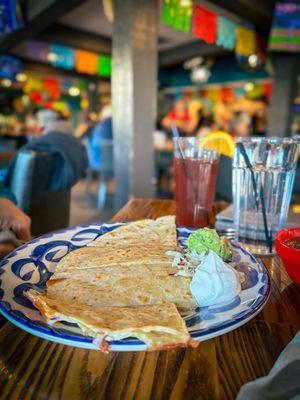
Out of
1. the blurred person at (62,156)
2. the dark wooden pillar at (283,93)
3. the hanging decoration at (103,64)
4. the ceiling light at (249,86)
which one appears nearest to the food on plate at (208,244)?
the blurred person at (62,156)

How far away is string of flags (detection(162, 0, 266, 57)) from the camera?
4262 millimetres

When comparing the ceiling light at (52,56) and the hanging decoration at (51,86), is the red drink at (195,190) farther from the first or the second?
the hanging decoration at (51,86)

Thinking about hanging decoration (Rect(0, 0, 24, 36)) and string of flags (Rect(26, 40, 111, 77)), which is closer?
hanging decoration (Rect(0, 0, 24, 36))

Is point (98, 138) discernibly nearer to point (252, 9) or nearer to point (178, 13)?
point (178, 13)

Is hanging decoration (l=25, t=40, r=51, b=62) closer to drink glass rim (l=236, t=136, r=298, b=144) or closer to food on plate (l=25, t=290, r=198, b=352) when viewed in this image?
drink glass rim (l=236, t=136, r=298, b=144)

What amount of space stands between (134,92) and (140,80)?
0.16 meters

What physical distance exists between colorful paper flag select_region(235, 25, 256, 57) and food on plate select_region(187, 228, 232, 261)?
6340mm

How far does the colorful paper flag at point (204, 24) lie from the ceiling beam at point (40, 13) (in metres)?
1.77

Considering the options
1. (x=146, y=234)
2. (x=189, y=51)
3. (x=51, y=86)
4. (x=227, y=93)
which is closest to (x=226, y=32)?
(x=189, y=51)

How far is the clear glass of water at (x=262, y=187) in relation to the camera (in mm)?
981

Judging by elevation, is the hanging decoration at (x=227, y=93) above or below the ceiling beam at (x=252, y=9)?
below

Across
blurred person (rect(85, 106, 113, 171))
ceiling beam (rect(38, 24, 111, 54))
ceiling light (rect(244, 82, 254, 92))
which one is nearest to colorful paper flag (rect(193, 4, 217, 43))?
blurred person (rect(85, 106, 113, 171))

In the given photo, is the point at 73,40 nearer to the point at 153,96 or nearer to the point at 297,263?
the point at 153,96

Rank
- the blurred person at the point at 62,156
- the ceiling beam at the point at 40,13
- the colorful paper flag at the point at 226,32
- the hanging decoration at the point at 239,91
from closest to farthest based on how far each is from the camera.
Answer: the blurred person at the point at 62,156
the ceiling beam at the point at 40,13
the colorful paper flag at the point at 226,32
the hanging decoration at the point at 239,91
